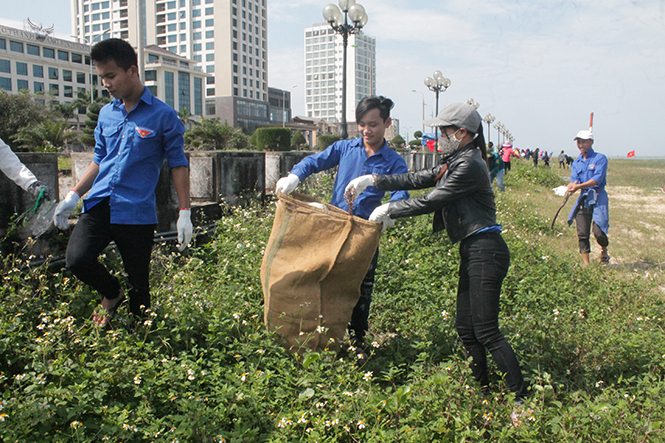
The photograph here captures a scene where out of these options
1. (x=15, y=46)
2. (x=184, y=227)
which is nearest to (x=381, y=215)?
(x=184, y=227)

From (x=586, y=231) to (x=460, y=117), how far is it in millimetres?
4749

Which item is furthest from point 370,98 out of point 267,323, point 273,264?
point 267,323

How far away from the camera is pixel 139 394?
2.35m

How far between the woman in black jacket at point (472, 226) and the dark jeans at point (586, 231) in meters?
4.40

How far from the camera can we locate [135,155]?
3.02 metres

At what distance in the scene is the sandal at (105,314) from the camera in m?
2.96

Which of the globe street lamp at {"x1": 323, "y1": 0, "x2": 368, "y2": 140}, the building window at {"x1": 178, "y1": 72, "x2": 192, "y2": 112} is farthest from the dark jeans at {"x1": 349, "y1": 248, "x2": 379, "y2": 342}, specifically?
the building window at {"x1": 178, "y1": 72, "x2": 192, "y2": 112}

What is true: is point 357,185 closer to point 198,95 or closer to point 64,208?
point 64,208

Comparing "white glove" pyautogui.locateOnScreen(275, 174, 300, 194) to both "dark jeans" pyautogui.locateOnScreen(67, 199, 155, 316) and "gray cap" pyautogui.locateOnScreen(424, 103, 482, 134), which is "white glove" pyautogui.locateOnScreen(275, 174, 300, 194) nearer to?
"dark jeans" pyautogui.locateOnScreen(67, 199, 155, 316)

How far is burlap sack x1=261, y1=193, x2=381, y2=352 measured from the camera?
9.82ft

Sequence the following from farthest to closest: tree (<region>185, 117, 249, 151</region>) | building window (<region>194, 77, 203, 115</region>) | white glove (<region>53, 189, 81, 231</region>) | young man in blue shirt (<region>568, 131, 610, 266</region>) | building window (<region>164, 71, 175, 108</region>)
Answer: building window (<region>194, 77, 203, 115</region>)
building window (<region>164, 71, 175, 108</region>)
tree (<region>185, 117, 249, 151</region>)
young man in blue shirt (<region>568, 131, 610, 266</region>)
white glove (<region>53, 189, 81, 231</region>)

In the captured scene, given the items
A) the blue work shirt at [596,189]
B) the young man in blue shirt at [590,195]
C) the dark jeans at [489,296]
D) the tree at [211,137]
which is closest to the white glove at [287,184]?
the dark jeans at [489,296]

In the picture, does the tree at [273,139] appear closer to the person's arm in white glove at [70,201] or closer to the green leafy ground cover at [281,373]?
the green leafy ground cover at [281,373]

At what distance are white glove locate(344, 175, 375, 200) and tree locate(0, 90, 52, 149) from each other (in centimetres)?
2693
